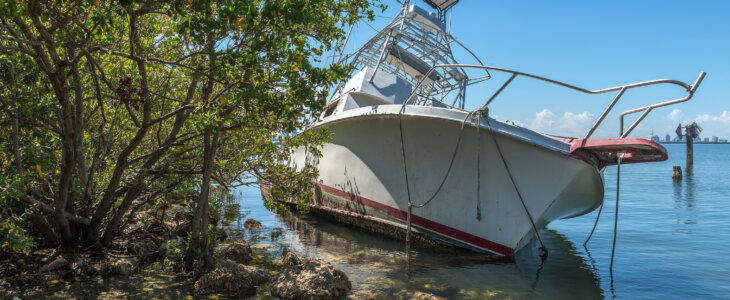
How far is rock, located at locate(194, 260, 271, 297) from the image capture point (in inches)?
241

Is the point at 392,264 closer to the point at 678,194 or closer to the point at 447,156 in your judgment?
the point at 447,156

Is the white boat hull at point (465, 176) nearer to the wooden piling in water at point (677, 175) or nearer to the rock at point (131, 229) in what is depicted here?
the rock at point (131, 229)

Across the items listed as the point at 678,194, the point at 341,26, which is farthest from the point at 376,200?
the point at 678,194

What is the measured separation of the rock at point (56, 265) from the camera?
6.31m

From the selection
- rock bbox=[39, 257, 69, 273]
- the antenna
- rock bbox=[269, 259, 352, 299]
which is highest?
the antenna

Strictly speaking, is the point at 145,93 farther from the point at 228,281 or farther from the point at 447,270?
the point at 447,270

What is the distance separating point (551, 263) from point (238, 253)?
5716 mm

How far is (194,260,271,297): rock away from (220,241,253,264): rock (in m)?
1.28

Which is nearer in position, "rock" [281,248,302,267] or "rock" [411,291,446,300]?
"rock" [411,291,446,300]

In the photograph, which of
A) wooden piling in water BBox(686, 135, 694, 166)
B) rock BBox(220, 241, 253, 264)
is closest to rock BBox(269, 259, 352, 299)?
rock BBox(220, 241, 253, 264)

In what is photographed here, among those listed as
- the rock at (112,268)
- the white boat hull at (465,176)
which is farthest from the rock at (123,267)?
the white boat hull at (465,176)

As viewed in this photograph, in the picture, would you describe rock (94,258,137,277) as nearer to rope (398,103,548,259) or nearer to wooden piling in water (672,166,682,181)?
rope (398,103,548,259)

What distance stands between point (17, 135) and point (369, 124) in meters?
5.82

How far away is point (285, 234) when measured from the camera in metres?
11.3
